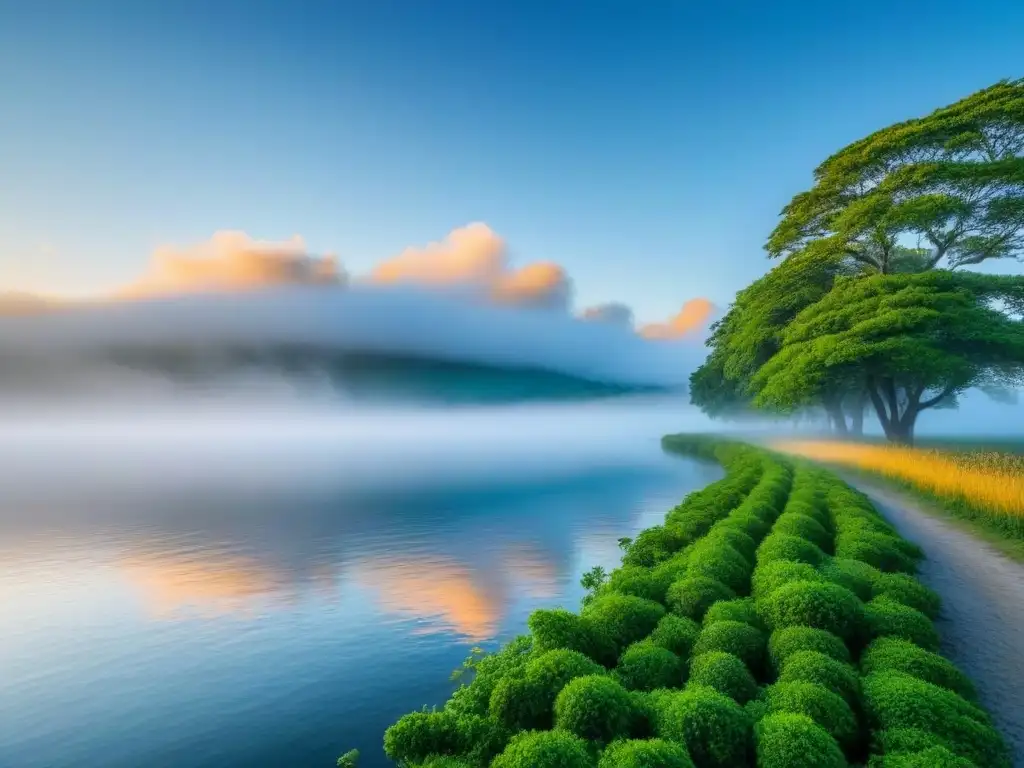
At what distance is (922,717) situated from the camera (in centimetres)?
836

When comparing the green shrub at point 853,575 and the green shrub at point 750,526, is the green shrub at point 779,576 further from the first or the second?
the green shrub at point 750,526

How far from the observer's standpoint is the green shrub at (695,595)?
1312 cm

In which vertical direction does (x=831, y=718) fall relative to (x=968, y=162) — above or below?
below

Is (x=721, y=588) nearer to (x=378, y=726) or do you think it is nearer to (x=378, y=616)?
(x=378, y=726)

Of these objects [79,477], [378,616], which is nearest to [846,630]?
[378,616]

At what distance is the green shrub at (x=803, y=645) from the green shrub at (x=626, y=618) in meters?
2.46

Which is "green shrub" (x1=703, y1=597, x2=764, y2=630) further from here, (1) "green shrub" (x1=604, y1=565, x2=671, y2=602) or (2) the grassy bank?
(2) the grassy bank

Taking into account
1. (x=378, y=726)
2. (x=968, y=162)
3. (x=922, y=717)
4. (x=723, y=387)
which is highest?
(x=968, y=162)

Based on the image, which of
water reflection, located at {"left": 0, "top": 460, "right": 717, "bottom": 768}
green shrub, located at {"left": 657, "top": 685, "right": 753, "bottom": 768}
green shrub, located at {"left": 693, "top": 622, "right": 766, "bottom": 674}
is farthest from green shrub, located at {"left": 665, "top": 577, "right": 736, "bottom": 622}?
water reflection, located at {"left": 0, "top": 460, "right": 717, "bottom": 768}

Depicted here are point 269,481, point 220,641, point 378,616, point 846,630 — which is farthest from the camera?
point 269,481

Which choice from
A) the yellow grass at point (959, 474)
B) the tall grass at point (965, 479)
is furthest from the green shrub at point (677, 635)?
the yellow grass at point (959, 474)

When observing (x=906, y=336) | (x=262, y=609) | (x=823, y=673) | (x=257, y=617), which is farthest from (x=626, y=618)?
(x=906, y=336)

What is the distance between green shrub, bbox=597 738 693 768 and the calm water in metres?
6.16

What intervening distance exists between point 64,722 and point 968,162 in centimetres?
5041
